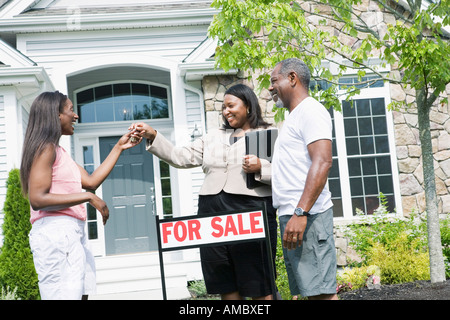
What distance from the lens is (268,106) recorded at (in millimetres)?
8086

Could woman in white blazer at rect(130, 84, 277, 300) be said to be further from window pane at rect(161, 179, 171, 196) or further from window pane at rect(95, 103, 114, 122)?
window pane at rect(95, 103, 114, 122)

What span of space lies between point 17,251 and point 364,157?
5452 millimetres

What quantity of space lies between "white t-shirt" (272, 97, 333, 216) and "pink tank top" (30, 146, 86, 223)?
1122 millimetres

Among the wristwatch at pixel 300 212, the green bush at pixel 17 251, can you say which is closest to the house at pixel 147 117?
the green bush at pixel 17 251

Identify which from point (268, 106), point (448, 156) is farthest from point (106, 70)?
point (448, 156)

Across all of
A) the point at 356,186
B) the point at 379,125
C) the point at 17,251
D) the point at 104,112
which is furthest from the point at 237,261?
the point at 104,112

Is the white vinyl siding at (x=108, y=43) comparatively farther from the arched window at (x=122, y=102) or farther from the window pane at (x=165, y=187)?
the window pane at (x=165, y=187)

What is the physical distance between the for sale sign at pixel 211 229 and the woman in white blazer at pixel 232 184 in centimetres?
19

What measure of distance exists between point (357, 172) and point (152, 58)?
3813 millimetres

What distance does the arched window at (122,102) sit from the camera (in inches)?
352

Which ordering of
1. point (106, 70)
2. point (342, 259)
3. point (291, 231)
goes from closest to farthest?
point (291, 231) → point (342, 259) → point (106, 70)

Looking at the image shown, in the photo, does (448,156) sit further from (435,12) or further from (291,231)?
(291,231)

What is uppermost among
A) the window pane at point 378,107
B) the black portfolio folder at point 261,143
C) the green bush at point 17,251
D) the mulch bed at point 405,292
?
the window pane at point 378,107

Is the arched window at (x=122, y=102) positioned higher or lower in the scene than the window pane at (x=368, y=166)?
higher
